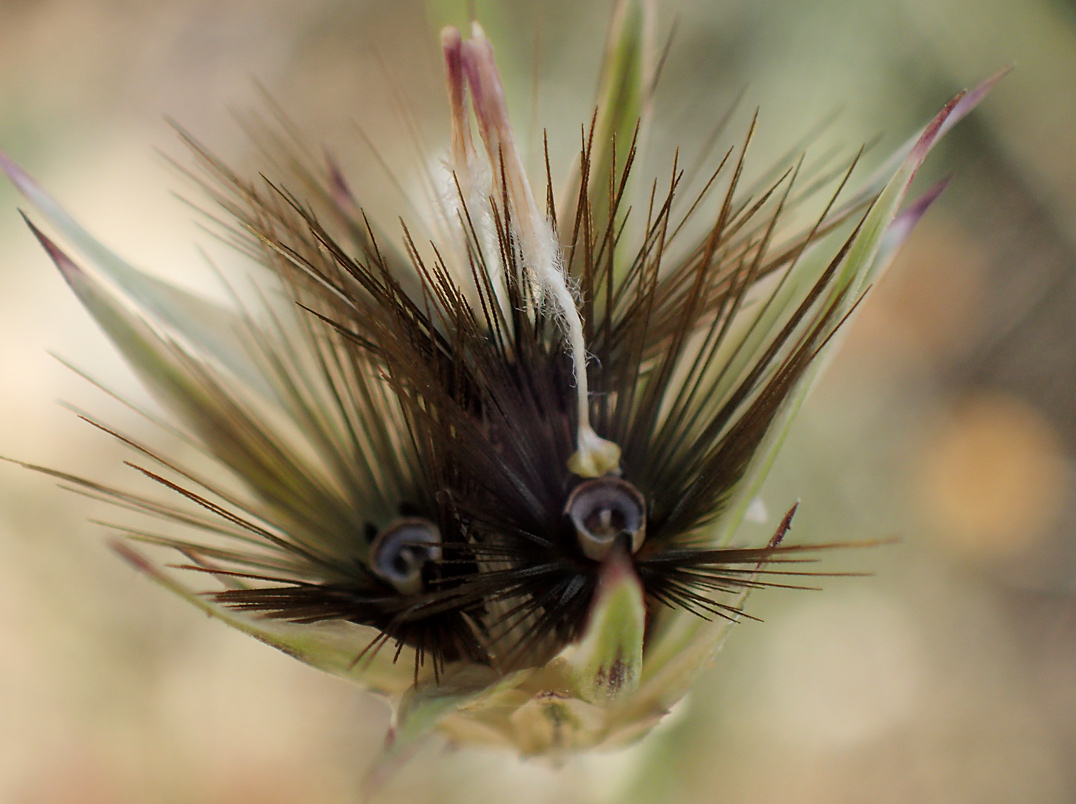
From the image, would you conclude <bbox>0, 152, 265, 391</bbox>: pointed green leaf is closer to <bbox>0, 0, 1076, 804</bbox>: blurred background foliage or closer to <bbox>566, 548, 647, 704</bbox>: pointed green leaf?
<bbox>566, 548, 647, 704</bbox>: pointed green leaf

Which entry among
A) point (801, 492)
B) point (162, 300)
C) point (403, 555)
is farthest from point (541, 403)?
point (801, 492)

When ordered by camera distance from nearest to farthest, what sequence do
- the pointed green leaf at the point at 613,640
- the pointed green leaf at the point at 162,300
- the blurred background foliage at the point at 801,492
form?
the pointed green leaf at the point at 613,640
the pointed green leaf at the point at 162,300
the blurred background foliage at the point at 801,492

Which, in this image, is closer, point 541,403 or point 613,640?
point 613,640

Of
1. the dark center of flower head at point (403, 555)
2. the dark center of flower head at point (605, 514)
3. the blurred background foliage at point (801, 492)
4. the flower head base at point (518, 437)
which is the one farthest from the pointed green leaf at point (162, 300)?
the blurred background foliage at point (801, 492)

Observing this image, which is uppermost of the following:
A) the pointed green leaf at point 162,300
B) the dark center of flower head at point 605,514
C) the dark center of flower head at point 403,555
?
the dark center of flower head at point 605,514

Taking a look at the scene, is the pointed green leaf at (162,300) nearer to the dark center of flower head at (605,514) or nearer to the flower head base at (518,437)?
the flower head base at (518,437)

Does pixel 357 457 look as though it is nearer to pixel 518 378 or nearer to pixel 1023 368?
pixel 518 378

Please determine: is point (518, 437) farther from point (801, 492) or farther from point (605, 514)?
point (801, 492)
